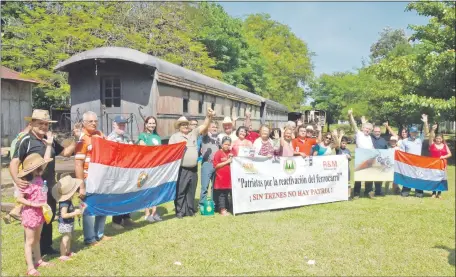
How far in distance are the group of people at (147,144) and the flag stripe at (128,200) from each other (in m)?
0.13

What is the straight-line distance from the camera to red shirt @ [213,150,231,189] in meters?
7.51

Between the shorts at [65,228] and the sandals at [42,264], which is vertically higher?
the shorts at [65,228]

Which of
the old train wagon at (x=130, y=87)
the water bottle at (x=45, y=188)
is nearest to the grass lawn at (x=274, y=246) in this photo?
the water bottle at (x=45, y=188)

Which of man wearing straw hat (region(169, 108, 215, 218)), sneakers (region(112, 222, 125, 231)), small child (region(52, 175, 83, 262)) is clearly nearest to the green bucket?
man wearing straw hat (region(169, 108, 215, 218))

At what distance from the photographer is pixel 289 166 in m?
8.20

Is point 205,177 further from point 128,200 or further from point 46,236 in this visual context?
point 46,236

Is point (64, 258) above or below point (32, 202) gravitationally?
below

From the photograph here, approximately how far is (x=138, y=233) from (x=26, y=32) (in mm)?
18654

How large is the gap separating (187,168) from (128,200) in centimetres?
129

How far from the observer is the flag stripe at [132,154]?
5.72m

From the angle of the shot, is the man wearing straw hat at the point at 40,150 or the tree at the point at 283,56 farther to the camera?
the tree at the point at 283,56

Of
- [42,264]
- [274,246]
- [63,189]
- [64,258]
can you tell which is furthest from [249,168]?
[42,264]

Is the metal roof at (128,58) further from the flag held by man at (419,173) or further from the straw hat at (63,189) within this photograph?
the straw hat at (63,189)

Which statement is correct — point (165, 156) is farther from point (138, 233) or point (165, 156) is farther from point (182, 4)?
point (182, 4)
